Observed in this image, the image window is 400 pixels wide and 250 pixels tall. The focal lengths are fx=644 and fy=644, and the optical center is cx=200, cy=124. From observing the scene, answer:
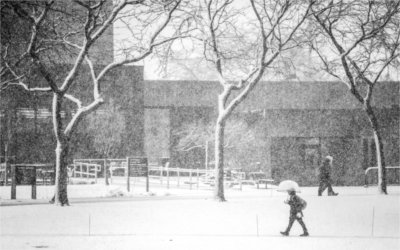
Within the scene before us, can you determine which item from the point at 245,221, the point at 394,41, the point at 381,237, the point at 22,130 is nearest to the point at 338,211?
the point at 245,221

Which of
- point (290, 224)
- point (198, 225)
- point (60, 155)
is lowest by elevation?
point (198, 225)

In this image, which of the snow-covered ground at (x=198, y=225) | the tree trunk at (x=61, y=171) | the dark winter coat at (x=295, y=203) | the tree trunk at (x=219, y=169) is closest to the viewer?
→ the snow-covered ground at (x=198, y=225)

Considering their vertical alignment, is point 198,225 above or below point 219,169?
below

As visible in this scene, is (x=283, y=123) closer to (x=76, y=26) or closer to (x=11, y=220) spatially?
(x=76, y=26)

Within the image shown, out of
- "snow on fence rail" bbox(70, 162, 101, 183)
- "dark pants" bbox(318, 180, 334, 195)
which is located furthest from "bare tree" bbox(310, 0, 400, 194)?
"snow on fence rail" bbox(70, 162, 101, 183)

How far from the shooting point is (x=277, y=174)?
27156 millimetres

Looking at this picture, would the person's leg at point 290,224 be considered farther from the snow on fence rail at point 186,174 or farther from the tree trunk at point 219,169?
the snow on fence rail at point 186,174

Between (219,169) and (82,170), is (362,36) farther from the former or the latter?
(82,170)

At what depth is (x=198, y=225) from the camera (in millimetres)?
12250

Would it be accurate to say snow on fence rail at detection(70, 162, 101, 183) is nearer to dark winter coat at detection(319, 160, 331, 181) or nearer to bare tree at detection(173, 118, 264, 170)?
bare tree at detection(173, 118, 264, 170)

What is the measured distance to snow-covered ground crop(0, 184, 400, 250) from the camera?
396 inches

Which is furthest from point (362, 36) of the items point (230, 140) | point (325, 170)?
point (230, 140)

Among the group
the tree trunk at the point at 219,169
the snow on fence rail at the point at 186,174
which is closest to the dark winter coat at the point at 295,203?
the tree trunk at the point at 219,169

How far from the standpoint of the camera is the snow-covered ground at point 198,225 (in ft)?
33.0
